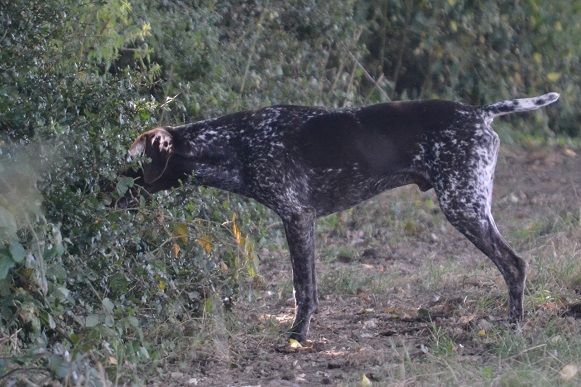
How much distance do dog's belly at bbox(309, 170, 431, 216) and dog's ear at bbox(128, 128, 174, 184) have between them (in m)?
0.96

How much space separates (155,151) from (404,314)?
1.97 metres

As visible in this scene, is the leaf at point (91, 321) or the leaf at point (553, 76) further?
the leaf at point (553, 76)

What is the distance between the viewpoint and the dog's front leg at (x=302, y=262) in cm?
701

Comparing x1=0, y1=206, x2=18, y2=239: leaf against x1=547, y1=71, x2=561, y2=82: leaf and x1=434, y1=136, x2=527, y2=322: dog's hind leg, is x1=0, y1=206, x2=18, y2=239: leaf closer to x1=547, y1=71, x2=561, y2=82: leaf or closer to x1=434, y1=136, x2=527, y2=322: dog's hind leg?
x1=434, y1=136, x2=527, y2=322: dog's hind leg

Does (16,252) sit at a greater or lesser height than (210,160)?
greater

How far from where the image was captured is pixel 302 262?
7.11m

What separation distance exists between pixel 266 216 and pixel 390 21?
14.6 ft

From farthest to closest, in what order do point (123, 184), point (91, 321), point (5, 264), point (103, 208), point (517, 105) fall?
point (517, 105) → point (123, 184) → point (103, 208) → point (91, 321) → point (5, 264)

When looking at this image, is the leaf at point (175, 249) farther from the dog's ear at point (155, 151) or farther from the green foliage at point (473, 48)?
the green foliage at point (473, 48)

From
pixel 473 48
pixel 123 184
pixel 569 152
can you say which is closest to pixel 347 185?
pixel 123 184

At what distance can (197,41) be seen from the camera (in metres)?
10.0

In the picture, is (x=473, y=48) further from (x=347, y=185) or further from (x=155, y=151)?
(x=155, y=151)

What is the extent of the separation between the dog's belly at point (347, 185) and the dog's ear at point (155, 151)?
3.14ft

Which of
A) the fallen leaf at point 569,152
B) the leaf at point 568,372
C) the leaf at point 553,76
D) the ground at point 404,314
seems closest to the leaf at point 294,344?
the ground at point 404,314
